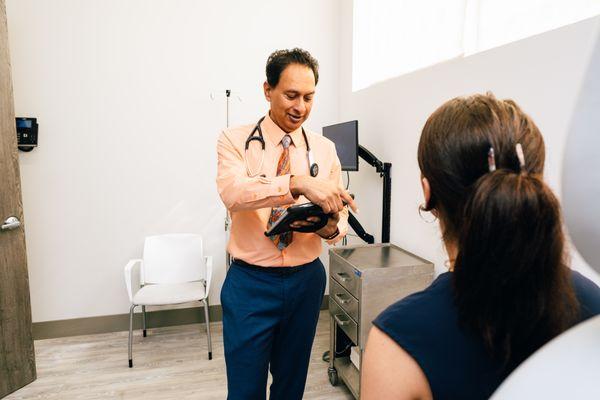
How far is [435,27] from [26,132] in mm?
2665

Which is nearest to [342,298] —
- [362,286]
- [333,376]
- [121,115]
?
[362,286]

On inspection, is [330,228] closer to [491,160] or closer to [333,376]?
[491,160]

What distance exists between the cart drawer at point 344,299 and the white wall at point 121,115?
1265mm

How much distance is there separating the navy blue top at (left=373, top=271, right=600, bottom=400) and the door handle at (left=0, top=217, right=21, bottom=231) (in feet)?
7.58

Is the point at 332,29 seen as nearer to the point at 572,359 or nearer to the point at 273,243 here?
the point at 273,243

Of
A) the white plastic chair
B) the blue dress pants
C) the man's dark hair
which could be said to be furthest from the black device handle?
the white plastic chair

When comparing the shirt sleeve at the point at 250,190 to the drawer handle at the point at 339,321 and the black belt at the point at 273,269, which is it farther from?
the drawer handle at the point at 339,321

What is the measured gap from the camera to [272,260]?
4.64 feet

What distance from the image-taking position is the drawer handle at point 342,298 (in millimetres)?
2084

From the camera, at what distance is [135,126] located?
2.94m

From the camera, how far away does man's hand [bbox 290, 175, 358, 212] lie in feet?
3.94

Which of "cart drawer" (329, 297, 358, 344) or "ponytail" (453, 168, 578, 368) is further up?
"ponytail" (453, 168, 578, 368)

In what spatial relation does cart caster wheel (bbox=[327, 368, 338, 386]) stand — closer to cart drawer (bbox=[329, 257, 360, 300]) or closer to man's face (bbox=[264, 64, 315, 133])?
cart drawer (bbox=[329, 257, 360, 300])

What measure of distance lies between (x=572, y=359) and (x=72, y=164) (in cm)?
317
